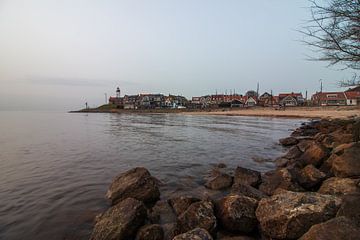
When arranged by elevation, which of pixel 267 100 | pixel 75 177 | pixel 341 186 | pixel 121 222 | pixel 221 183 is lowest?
pixel 75 177

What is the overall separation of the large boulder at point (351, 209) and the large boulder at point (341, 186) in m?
2.03

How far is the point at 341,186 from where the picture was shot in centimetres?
691

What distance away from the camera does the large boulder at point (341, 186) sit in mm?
6707

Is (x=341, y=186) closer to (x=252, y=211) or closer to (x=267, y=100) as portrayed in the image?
(x=252, y=211)

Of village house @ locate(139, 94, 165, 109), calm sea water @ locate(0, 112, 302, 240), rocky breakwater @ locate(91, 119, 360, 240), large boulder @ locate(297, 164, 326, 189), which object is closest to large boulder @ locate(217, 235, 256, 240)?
rocky breakwater @ locate(91, 119, 360, 240)

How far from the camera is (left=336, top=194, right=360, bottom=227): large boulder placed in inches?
176

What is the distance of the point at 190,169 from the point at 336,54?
8122 millimetres

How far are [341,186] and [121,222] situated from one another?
566cm

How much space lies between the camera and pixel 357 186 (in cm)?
673

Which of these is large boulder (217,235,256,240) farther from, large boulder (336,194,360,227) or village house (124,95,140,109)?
village house (124,95,140,109)

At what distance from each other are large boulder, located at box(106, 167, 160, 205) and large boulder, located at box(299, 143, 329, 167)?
618 centimetres

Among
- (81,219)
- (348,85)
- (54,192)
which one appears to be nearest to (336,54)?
(348,85)

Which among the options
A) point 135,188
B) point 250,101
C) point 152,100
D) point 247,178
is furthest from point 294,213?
point 152,100

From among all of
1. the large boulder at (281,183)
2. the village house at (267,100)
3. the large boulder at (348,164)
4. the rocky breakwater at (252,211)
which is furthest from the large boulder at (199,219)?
the village house at (267,100)
